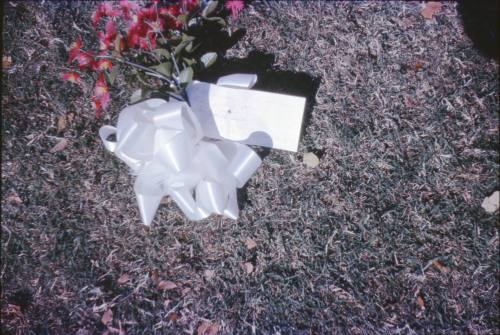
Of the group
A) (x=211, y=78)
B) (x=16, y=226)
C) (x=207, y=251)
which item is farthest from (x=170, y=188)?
(x=16, y=226)


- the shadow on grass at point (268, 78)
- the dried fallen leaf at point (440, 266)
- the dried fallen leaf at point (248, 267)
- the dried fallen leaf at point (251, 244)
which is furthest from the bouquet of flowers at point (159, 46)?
the dried fallen leaf at point (440, 266)

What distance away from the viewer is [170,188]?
5.70 feet

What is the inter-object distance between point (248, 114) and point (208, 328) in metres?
1.11

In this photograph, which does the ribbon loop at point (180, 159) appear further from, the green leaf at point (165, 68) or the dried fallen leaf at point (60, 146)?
the dried fallen leaf at point (60, 146)

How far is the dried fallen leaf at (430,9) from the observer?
2.01 m

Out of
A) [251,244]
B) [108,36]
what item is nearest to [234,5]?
[108,36]

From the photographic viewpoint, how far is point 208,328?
6.07 ft

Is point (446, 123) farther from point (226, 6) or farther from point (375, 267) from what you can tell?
point (226, 6)

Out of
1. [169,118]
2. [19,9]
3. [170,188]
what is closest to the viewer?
[169,118]

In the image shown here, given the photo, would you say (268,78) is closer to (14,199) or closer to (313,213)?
(313,213)

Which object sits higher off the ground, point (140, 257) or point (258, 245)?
point (258, 245)

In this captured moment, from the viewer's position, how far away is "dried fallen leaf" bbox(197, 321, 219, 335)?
72.6 inches

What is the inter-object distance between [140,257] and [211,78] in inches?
41.9

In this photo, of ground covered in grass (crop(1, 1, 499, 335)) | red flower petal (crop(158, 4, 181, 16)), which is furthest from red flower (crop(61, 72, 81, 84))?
red flower petal (crop(158, 4, 181, 16))
